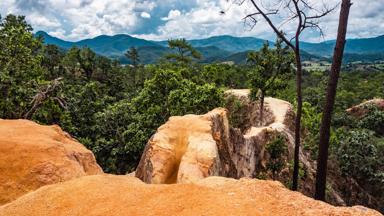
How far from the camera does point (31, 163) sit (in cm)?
1684

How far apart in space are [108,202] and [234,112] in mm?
40622

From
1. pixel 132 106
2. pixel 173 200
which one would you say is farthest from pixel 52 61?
pixel 173 200

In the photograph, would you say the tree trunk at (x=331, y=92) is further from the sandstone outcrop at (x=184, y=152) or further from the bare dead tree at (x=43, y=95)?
the bare dead tree at (x=43, y=95)

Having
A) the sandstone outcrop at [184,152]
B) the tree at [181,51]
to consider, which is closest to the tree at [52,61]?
the tree at [181,51]

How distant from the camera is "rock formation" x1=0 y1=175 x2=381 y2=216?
11352 mm

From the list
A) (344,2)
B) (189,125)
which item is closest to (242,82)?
(189,125)

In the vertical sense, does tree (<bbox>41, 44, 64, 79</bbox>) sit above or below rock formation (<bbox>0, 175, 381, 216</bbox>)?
above

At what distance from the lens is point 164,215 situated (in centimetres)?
1103

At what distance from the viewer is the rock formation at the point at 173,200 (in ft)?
37.2

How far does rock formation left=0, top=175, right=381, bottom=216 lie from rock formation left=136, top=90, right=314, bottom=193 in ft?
17.0

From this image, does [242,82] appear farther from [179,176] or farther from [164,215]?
[164,215]

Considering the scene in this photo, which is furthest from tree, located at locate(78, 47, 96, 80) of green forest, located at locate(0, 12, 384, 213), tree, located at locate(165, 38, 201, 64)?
green forest, located at locate(0, 12, 384, 213)

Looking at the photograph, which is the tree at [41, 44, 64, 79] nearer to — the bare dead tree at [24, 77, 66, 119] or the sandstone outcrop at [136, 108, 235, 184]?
the bare dead tree at [24, 77, 66, 119]

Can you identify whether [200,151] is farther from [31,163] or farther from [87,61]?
[87,61]
